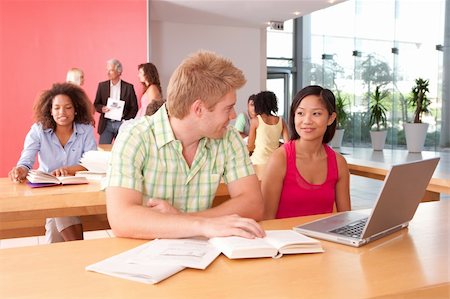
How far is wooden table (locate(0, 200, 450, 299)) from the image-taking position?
112 centimetres

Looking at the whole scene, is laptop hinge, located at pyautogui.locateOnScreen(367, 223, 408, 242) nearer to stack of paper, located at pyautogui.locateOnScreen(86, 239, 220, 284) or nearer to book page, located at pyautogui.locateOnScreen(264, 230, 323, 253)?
Result: book page, located at pyautogui.locateOnScreen(264, 230, 323, 253)

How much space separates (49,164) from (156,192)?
1743 millimetres

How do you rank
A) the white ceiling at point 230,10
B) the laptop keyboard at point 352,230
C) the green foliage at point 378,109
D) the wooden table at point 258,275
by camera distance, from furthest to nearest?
1. the green foliage at point 378,109
2. the white ceiling at point 230,10
3. the laptop keyboard at point 352,230
4. the wooden table at point 258,275

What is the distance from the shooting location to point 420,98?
12109 mm

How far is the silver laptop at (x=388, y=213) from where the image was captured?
1474mm

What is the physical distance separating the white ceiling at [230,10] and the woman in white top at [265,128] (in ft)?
13.9

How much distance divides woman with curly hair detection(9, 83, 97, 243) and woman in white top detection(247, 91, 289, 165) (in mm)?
1758

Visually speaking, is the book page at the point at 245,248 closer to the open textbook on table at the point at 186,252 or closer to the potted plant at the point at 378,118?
the open textbook on table at the point at 186,252

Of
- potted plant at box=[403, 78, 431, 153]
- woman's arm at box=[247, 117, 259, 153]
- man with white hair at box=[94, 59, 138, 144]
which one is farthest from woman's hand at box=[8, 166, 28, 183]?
potted plant at box=[403, 78, 431, 153]

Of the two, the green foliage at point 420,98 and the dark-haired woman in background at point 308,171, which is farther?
the green foliage at point 420,98

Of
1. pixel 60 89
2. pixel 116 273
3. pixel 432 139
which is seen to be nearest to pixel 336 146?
pixel 432 139

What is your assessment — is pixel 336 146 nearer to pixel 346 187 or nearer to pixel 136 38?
pixel 136 38

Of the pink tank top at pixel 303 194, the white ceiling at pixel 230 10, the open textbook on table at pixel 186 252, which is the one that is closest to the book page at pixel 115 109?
the white ceiling at pixel 230 10

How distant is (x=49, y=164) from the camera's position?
3.35 m
